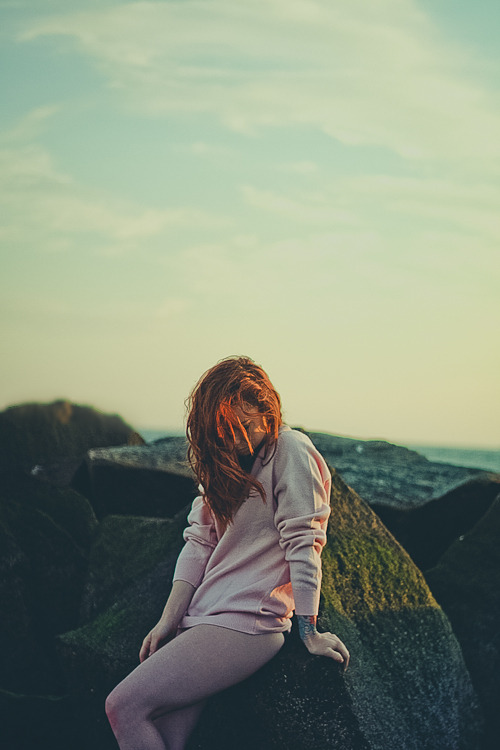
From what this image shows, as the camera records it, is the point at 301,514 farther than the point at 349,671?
No

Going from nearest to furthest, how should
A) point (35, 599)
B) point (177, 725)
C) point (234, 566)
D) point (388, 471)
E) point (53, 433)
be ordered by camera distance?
point (177, 725) → point (234, 566) → point (35, 599) → point (388, 471) → point (53, 433)

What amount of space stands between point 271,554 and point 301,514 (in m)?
0.24

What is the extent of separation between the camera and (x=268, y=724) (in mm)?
2982

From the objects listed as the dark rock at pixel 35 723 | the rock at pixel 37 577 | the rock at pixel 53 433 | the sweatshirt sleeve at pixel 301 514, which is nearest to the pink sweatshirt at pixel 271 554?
the sweatshirt sleeve at pixel 301 514

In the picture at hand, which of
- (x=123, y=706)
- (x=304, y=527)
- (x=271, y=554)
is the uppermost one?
(x=304, y=527)

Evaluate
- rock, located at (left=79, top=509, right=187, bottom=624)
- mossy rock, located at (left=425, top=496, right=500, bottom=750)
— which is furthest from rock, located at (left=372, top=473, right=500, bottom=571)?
rock, located at (left=79, top=509, right=187, bottom=624)

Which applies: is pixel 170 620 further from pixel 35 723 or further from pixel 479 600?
pixel 479 600

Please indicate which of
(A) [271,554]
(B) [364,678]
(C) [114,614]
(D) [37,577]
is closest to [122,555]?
(C) [114,614]

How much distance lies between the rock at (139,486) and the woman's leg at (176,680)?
2.88 metres

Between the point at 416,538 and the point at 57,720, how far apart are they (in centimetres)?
297

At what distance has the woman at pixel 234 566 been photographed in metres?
2.73

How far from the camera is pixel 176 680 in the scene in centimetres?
272

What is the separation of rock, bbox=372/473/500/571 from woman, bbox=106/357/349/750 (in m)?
2.71

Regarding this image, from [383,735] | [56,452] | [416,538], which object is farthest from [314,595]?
[56,452]
